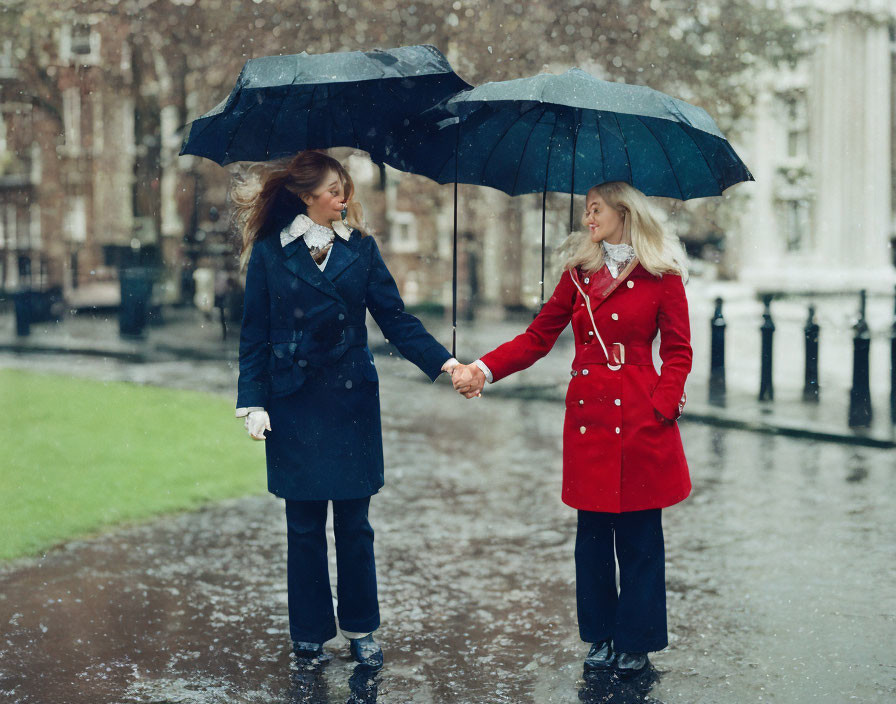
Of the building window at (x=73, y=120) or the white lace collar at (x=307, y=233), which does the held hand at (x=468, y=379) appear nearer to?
the white lace collar at (x=307, y=233)

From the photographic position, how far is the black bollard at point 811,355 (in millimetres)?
11234

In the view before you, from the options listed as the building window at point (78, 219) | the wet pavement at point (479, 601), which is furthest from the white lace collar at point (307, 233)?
the building window at point (78, 219)

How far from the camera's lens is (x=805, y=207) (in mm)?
24688

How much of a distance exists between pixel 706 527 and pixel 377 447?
2.92 m

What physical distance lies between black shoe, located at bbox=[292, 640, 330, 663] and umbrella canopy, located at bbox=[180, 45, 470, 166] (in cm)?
179

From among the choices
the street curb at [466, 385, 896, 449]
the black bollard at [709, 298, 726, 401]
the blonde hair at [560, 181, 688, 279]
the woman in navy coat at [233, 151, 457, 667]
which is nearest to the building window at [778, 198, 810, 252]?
the black bollard at [709, 298, 726, 401]

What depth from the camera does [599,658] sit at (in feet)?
14.2

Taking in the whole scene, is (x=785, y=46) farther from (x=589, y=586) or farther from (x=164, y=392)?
(x=589, y=586)

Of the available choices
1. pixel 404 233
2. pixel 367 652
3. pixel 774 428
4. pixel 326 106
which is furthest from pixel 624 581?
pixel 404 233

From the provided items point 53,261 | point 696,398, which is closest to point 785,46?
point 696,398

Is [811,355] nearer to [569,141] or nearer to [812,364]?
[812,364]

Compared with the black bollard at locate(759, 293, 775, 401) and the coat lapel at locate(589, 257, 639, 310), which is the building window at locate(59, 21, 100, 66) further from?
the coat lapel at locate(589, 257, 639, 310)

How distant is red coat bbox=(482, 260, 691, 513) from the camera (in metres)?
4.14

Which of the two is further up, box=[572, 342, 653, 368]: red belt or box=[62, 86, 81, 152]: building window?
box=[62, 86, 81, 152]: building window
